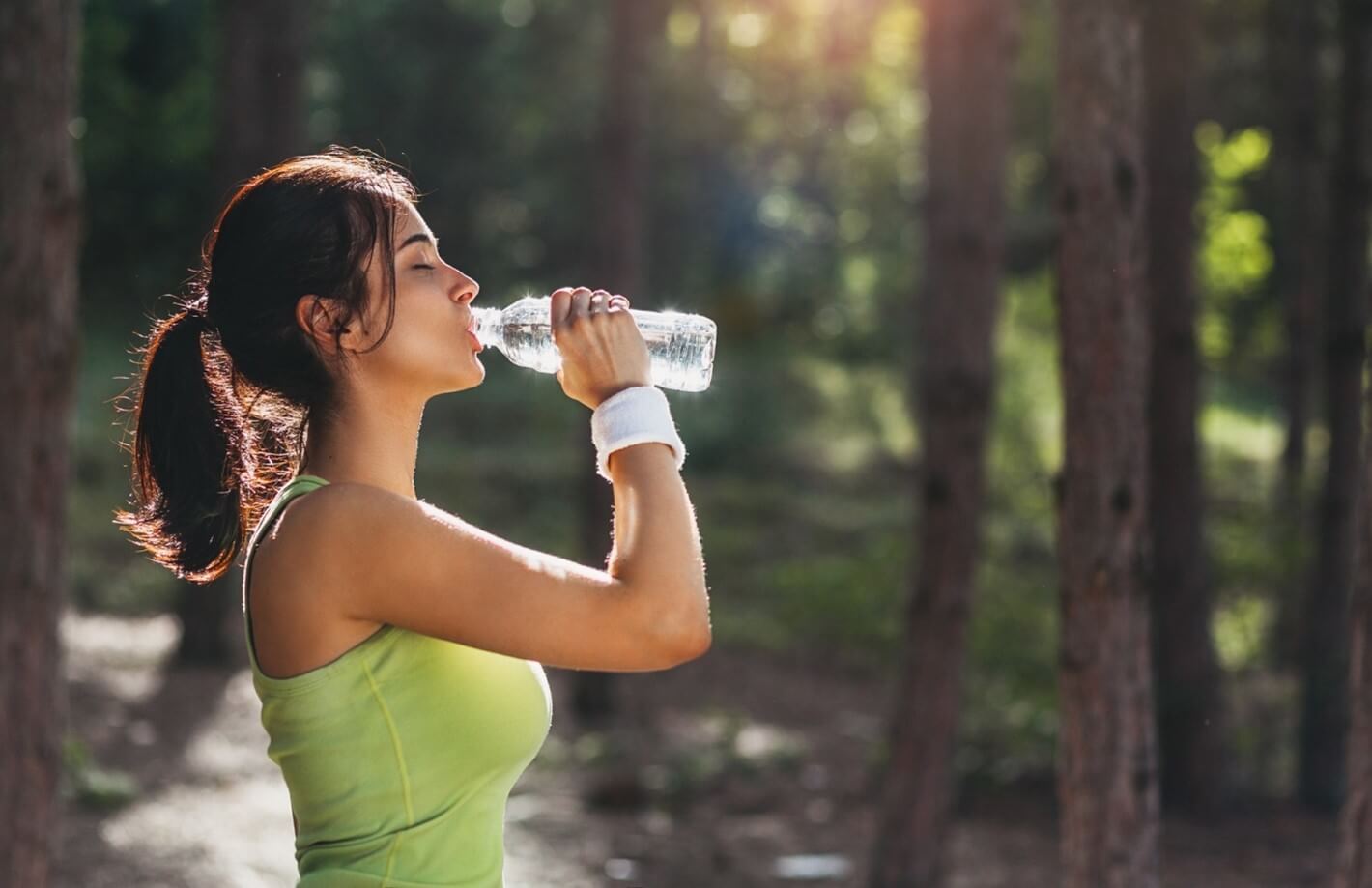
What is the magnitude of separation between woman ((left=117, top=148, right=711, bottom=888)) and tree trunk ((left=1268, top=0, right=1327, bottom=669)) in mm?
9217

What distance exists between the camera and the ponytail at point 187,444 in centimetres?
255

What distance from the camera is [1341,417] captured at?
912 cm

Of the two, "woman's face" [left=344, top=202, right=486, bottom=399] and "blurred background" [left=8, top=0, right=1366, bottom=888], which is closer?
"woman's face" [left=344, top=202, right=486, bottom=399]

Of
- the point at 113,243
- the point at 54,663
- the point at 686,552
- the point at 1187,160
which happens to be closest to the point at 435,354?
the point at 686,552

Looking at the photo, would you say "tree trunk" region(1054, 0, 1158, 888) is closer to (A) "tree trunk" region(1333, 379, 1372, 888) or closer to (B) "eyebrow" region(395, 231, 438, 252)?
(A) "tree trunk" region(1333, 379, 1372, 888)

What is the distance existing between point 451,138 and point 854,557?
12.3m

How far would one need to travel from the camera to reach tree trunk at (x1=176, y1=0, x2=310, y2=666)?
12.2 metres

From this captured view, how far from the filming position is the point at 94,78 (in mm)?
19516

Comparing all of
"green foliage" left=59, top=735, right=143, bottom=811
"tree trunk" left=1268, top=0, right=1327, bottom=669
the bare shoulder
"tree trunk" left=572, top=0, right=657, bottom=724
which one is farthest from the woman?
"tree trunk" left=1268, top=0, right=1327, bottom=669

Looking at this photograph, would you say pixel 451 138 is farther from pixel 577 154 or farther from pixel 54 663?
pixel 54 663

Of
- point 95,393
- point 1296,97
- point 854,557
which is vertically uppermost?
point 1296,97

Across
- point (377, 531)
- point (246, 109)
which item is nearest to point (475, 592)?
point (377, 531)

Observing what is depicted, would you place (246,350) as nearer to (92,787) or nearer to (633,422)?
(633,422)

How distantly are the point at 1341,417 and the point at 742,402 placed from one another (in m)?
14.8
